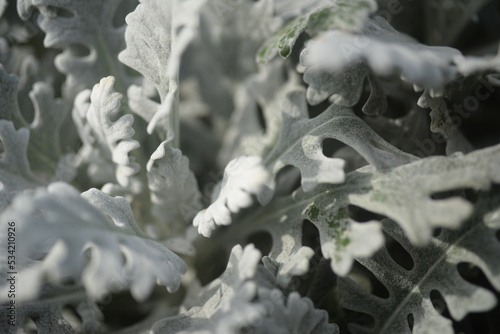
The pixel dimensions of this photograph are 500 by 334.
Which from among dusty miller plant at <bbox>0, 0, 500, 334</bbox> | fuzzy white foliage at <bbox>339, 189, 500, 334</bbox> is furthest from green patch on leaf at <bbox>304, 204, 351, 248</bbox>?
fuzzy white foliage at <bbox>339, 189, 500, 334</bbox>

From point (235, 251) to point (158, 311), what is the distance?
0.44 metres

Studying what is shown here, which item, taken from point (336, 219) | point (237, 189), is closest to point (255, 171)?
point (237, 189)

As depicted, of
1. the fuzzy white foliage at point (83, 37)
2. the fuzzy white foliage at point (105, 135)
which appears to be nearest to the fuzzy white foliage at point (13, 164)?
the fuzzy white foliage at point (105, 135)

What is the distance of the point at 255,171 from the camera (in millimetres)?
1056

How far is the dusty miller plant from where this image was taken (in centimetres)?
98

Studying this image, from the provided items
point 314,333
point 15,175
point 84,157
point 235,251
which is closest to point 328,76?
point 235,251

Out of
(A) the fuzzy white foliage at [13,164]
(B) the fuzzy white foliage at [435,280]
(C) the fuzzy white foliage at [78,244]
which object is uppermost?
(C) the fuzzy white foliage at [78,244]

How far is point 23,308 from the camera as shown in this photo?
4.16 ft

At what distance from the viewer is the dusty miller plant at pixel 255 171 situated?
977 mm

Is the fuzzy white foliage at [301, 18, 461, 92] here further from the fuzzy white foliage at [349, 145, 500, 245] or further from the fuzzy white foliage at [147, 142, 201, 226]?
the fuzzy white foliage at [147, 142, 201, 226]

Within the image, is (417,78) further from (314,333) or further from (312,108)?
(312,108)

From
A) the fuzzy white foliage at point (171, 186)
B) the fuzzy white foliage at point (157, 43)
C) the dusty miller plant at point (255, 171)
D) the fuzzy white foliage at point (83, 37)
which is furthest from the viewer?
the fuzzy white foliage at point (83, 37)

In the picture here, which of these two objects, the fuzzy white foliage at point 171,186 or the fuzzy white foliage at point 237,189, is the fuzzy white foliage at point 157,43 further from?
the fuzzy white foliage at point 237,189

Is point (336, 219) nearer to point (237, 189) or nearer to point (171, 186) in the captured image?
point (237, 189)
